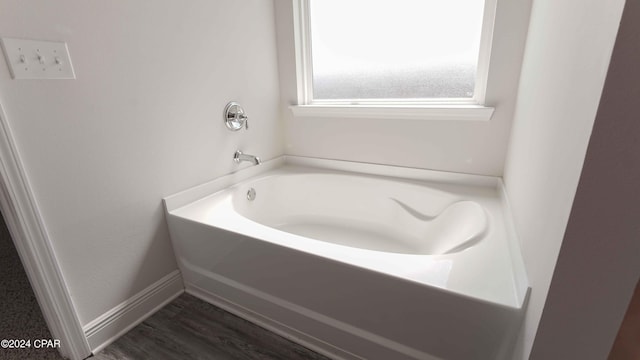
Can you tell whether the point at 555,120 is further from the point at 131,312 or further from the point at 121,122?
the point at 131,312

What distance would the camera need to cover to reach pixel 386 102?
1816 mm

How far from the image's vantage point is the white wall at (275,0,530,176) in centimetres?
138

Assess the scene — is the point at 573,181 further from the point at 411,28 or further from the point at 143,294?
the point at 143,294

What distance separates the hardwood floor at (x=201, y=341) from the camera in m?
1.21

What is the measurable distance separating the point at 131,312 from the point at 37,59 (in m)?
1.10

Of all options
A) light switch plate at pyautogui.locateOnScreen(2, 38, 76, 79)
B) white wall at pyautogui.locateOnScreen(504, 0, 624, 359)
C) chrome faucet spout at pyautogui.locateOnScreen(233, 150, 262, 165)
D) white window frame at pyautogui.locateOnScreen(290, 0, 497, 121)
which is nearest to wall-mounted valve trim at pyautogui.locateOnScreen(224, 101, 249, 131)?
chrome faucet spout at pyautogui.locateOnScreen(233, 150, 262, 165)

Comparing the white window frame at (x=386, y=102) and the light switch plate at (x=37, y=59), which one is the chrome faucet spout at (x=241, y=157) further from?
the light switch plate at (x=37, y=59)

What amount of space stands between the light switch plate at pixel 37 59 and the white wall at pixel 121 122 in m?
0.02

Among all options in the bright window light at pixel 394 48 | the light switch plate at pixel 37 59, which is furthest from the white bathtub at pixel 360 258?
the light switch plate at pixel 37 59

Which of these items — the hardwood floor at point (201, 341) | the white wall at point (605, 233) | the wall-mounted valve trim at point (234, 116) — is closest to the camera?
the white wall at point (605, 233)

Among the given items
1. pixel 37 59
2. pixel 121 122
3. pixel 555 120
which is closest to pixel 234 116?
pixel 121 122

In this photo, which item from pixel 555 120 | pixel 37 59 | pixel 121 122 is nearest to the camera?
pixel 555 120

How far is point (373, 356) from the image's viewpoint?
1092mm

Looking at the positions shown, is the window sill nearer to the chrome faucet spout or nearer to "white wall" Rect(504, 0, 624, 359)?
"white wall" Rect(504, 0, 624, 359)
